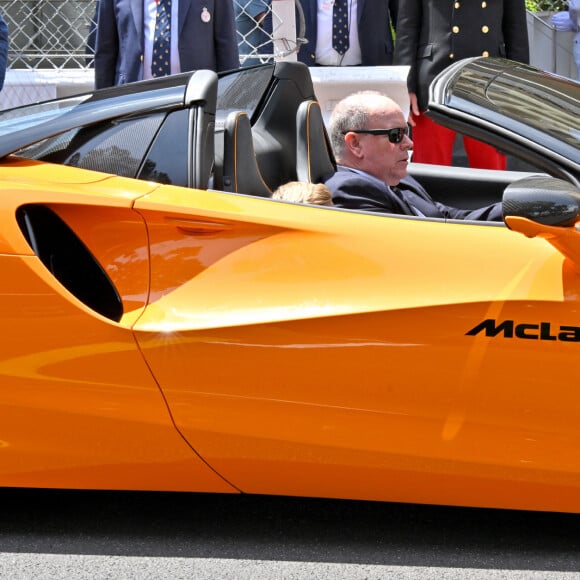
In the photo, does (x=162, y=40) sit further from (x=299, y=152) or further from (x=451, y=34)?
(x=299, y=152)

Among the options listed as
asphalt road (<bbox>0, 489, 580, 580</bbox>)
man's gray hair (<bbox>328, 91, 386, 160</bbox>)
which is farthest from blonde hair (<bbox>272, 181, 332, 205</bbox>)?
asphalt road (<bbox>0, 489, 580, 580</bbox>)

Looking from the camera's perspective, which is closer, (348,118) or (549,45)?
(348,118)

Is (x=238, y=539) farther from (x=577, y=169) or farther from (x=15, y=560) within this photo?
(x=577, y=169)

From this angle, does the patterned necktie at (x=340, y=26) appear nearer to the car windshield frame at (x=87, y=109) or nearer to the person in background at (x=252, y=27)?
the person in background at (x=252, y=27)

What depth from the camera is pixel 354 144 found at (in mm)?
3561

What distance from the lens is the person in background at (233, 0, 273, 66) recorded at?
6254 mm

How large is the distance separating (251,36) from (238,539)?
13.2 ft

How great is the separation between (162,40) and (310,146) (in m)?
2.04

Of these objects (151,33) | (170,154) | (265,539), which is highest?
(170,154)

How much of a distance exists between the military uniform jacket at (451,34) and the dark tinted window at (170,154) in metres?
2.90

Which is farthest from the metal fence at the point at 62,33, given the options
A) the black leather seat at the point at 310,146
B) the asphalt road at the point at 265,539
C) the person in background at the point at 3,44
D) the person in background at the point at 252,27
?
the asphalt road at the point at 265,539

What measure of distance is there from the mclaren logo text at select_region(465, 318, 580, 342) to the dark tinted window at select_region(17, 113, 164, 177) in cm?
94

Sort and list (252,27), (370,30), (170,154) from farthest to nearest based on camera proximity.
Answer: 1. (252,27)
2. (370,30)
3. (170,154)

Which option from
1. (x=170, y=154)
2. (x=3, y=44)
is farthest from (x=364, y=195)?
(x=3, y=44)
